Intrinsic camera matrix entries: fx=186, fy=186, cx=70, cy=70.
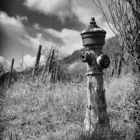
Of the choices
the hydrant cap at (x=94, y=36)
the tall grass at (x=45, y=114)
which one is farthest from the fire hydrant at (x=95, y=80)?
the tall grass at (x=45, y=114)

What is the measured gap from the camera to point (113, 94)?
16.6ft

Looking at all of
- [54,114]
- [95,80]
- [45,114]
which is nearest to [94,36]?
[95,80]

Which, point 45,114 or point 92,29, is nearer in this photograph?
point 92,29

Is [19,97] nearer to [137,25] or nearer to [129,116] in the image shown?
[129,116]

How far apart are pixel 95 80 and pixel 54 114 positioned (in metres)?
1.75

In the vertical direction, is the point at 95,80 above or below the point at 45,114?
above

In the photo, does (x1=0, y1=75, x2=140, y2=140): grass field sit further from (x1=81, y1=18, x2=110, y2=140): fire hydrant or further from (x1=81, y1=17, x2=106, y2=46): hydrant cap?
(x1=81, y1=17, x2=106, y2=46): hydrant cap

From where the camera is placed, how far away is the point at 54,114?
4.33 m

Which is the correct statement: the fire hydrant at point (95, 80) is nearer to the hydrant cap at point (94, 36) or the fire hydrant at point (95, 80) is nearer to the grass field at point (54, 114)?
the hydrant cap at point (94, 36)

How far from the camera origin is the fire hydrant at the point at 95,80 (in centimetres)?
295

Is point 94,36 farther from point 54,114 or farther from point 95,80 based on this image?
point 54,114

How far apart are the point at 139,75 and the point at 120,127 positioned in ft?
3.29

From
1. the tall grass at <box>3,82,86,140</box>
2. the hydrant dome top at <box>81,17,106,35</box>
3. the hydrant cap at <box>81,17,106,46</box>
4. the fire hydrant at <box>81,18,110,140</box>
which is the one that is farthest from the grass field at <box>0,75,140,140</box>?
the hydrant dome top at <box>81,17,106,35</box>

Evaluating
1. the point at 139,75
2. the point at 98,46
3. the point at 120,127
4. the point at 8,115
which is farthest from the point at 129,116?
the point at 8,115
